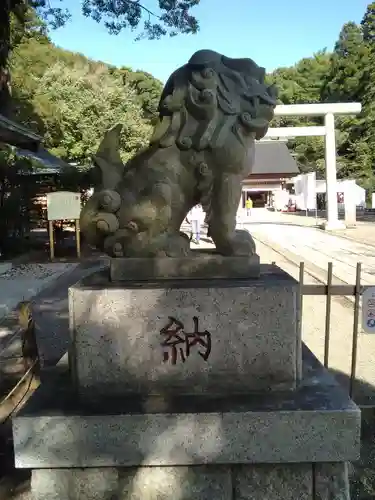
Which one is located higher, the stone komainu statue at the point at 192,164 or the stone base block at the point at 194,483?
the stone komainu statue at the point at 192,164

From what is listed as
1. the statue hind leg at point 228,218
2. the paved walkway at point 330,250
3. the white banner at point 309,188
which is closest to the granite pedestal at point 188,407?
the statue hind leg at point 228,218

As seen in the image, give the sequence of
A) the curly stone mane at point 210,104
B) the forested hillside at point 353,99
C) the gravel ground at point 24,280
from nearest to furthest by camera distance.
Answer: the curly stone mane at point 210,104, the gravel ground at point 24,280, the forested hillside at point 353,99

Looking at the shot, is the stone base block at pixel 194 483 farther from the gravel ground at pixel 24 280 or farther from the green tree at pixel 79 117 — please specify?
the green tree at pixel 79 117

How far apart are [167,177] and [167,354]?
0.83 meters

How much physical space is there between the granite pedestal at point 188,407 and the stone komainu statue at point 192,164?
287 millimetres

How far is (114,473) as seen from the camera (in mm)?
1978

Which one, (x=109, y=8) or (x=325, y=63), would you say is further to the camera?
(x=325, y=63)

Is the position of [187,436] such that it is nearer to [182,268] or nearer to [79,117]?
[182,268]

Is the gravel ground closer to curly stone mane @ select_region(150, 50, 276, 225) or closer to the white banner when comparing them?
curly stone mane @ select_region(150, 50, 276, 225)

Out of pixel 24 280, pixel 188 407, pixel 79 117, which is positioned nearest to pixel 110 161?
pixel 188 407

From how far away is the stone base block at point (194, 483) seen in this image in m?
1.97

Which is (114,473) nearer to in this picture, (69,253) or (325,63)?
(69,253)

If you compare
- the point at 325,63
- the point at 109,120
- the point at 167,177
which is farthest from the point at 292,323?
the point at 325,63

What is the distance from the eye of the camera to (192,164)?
237 centimetres
